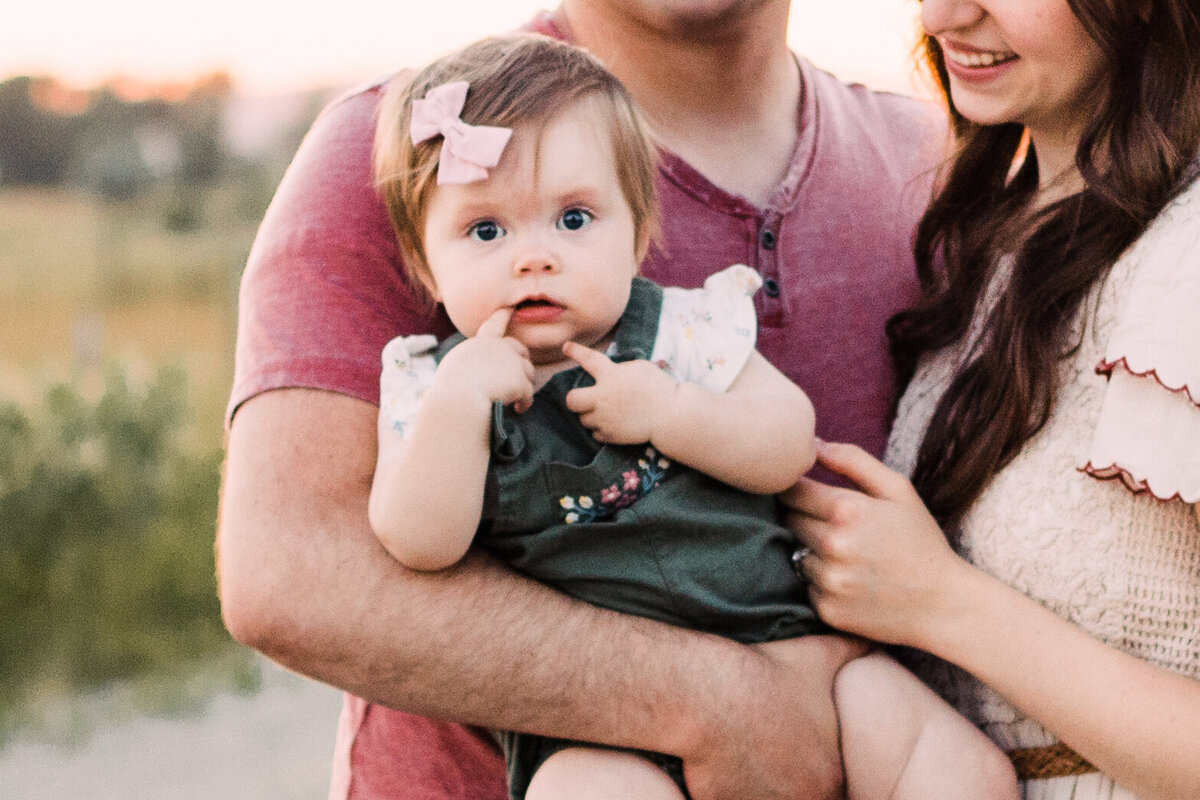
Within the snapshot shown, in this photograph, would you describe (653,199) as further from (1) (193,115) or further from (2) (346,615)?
(1) (193,115)

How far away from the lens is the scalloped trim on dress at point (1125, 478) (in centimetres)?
142

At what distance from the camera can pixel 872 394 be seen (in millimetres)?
2035

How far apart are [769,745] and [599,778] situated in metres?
0.23

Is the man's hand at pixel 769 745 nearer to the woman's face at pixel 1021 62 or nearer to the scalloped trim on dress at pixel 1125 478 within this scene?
the scalloped trim on dress at pixel 1125 478

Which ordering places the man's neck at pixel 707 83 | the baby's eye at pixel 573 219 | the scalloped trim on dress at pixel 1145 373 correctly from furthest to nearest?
1. the man's neck at pixel 707 83
2. the baby's eye at pixel 573 219
3. the scalloped trim on dress at pixel 1145 373

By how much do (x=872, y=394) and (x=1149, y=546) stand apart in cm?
61

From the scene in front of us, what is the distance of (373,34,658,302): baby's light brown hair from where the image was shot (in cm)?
158

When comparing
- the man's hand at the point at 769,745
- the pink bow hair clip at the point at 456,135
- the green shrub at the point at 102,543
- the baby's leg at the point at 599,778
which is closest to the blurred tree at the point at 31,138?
the green shrub at the point at 102,543

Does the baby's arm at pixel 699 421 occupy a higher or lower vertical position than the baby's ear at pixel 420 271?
lower

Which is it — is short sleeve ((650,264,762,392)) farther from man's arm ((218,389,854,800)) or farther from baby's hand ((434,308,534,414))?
man's arm ((218,389,854,800))

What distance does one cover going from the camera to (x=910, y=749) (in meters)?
1.59

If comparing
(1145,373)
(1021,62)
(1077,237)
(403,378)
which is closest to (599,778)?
(403,378)

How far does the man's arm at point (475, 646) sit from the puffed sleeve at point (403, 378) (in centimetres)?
8

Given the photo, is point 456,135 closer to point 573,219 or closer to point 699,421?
point 573,219
